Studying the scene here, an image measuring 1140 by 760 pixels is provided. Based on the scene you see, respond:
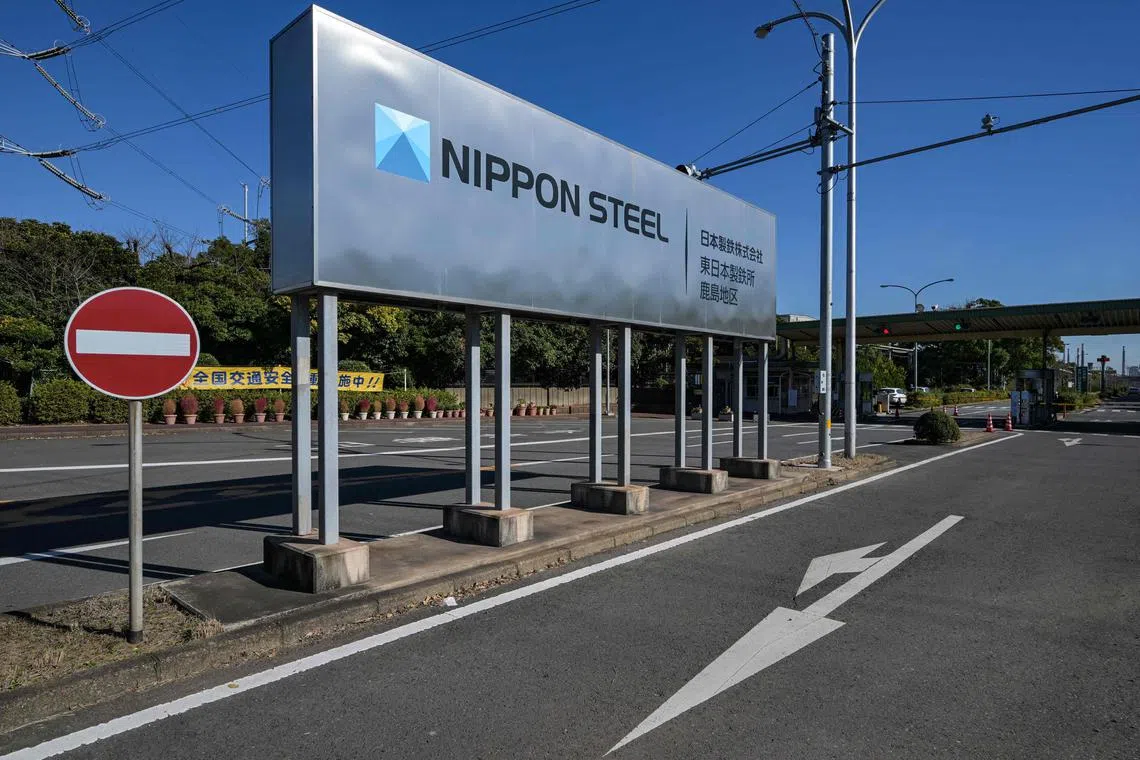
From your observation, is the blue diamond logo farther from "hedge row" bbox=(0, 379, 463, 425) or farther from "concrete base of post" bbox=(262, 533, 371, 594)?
"hedge row" bbox=(0, 379, 463, 425)

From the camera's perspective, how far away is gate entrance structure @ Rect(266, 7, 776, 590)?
201 inches

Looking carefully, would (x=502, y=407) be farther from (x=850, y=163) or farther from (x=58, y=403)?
(x=58, y=403)

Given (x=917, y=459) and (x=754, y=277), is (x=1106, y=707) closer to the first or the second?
(x=754, y=277)

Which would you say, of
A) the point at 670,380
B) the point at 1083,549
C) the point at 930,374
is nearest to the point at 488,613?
the point at 1083,549

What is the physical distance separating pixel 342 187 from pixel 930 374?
101737 millimetres

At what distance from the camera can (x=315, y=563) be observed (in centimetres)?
496

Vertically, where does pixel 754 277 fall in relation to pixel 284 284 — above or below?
above

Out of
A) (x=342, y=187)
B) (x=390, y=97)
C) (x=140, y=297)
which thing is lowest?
(x=140, y=297)

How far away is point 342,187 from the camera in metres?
5.15

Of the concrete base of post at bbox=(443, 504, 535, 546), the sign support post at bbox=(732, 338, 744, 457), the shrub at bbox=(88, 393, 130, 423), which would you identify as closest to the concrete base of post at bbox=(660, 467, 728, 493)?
the sign support post at bbox=(732, 338, 744, 457)

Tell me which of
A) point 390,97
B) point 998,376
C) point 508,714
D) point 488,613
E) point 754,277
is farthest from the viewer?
point 998,376

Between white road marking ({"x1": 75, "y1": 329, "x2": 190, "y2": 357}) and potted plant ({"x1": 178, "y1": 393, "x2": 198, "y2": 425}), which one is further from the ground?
white road marking ({"x1": 75, "y1": 329, "x2": 190, "y2": 357})

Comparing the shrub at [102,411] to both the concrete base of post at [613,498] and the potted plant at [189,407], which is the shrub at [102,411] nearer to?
the potted plant at [189,407]

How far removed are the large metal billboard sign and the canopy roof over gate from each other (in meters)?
24.9
